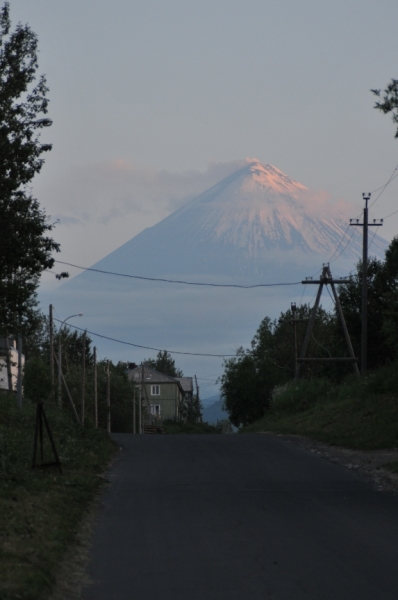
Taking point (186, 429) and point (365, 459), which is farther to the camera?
point (186, 429)

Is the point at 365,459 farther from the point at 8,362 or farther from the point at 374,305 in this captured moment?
the point at 374,305

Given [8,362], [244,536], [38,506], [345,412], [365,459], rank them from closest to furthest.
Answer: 1. [244,536]
2. [38,506]
3. [365,459]
4. [345,412]
5. [8,362]

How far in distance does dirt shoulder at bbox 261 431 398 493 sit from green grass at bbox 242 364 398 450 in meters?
0.60

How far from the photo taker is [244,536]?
1089 centimetres

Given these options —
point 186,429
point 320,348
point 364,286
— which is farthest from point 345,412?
point 186,429

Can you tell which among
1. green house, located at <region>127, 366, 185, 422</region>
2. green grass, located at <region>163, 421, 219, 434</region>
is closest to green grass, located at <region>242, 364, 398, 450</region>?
green grass, located at <region>163, 421, 219, 434</region>

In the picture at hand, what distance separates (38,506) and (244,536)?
10.9ft

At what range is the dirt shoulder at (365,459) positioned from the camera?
1799 cm

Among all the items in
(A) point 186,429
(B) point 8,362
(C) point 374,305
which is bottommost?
(A) point 186,429

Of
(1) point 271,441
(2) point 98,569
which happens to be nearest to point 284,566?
(2) point 98,569

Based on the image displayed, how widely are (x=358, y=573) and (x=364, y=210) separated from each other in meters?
35.5

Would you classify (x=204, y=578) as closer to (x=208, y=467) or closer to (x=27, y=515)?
(x=27, y=515)

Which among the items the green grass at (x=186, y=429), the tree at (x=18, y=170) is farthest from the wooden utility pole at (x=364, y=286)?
the green grass at (x=186, y=429)

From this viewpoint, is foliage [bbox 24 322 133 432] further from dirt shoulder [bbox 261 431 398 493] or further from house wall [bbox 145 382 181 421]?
dirt shoulder [bbox 261 431 398 493]
